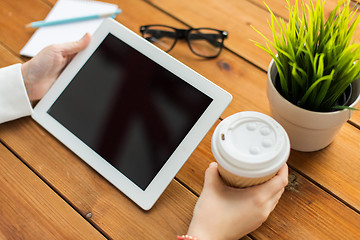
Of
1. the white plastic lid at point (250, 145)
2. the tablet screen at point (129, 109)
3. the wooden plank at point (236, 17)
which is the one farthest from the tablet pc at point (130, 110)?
the wooden plank at point (236, 17)

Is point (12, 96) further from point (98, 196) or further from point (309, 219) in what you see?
point (309, 219)

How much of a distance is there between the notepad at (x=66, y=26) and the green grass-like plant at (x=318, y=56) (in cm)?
50

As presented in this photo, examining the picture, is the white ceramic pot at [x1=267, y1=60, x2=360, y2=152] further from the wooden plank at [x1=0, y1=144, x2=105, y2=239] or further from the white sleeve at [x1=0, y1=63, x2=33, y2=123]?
the white sleeve at [x1=0, y1=63, x2=33, y2=123]

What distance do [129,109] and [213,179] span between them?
209 millimetres

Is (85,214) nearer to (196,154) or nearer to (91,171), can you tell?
(91,171)

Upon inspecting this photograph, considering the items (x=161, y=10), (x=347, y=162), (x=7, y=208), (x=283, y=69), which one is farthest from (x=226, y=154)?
(x=161, y=10)

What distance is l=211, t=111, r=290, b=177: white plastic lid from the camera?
0.57 m

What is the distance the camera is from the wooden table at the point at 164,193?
697 millimetres

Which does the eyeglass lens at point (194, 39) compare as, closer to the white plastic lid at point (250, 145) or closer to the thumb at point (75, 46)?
the thumb at point (75, 46)

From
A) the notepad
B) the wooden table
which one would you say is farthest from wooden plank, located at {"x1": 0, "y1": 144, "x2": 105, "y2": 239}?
the notepad

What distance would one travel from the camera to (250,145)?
58 centimetres

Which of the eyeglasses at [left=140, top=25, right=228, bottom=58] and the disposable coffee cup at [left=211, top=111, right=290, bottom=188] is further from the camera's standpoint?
the eyeglasses at [left=140, top=25, right=228, bottom=58]

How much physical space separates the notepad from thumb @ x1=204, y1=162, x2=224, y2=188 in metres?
0.47

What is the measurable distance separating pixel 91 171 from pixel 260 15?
534 mm
